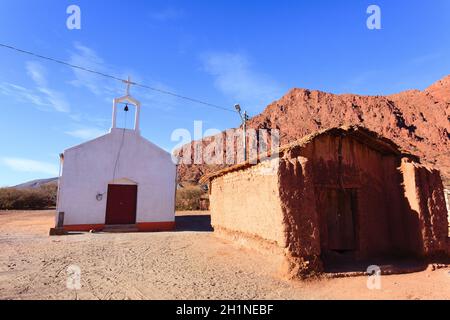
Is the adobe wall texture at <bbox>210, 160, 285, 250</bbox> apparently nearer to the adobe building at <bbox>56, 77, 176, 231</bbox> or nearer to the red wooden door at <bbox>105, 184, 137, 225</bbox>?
the adobe building at <bbox>56, 77, 176, 231</bbox>

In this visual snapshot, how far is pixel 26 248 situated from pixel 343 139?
11.1 m

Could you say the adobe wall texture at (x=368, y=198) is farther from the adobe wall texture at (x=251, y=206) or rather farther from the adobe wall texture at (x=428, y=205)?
the adobe wall texture at (x=251, y=206)

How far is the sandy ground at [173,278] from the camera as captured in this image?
562 centimetres

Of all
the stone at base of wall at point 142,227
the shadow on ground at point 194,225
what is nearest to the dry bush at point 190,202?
the shadow on ground at point 194,225

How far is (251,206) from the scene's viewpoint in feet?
30.5

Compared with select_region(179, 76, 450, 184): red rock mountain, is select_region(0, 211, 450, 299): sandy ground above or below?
below

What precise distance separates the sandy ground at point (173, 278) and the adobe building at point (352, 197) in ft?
3.24

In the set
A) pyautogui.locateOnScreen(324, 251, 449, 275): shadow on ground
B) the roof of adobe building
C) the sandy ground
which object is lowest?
the sandy ground

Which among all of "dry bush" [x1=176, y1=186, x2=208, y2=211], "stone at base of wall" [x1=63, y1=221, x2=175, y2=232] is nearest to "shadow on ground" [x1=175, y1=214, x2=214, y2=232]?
"stone at base of wall" [x1=63, y1=221, x2=175, y2=232]

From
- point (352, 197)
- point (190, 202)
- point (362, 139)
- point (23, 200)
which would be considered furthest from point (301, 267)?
point (23, 200)

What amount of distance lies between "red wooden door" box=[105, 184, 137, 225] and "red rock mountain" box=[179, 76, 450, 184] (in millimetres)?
48697

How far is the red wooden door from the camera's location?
16078 millimetres
